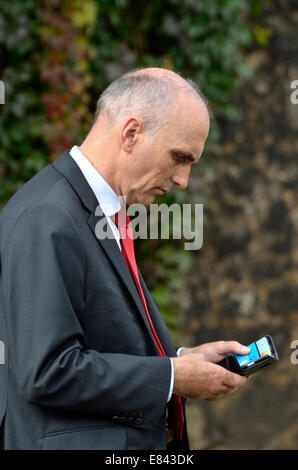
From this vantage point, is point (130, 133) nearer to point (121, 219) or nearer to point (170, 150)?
point (170, 150)

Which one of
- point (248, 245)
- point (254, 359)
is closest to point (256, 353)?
point (254, 359)

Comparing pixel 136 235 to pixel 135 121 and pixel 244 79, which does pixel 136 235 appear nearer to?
pixel 244 79

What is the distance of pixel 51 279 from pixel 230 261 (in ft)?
8.81

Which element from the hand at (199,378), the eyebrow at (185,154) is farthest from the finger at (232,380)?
the eyebrow at (185,154)

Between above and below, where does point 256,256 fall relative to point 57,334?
above

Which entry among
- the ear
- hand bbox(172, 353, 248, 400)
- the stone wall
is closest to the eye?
the ear

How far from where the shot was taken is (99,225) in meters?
1.58

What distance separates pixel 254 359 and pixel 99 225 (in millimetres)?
535

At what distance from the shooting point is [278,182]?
13.0 feet

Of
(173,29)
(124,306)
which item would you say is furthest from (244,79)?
(124,306)

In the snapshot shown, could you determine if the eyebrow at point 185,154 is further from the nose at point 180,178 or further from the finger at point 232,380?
the finger at point 232,380

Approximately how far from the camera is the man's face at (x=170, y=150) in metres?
1.64

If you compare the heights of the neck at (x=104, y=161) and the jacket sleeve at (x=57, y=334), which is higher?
the neck at (x=104, y=161)

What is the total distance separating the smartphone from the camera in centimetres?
163
